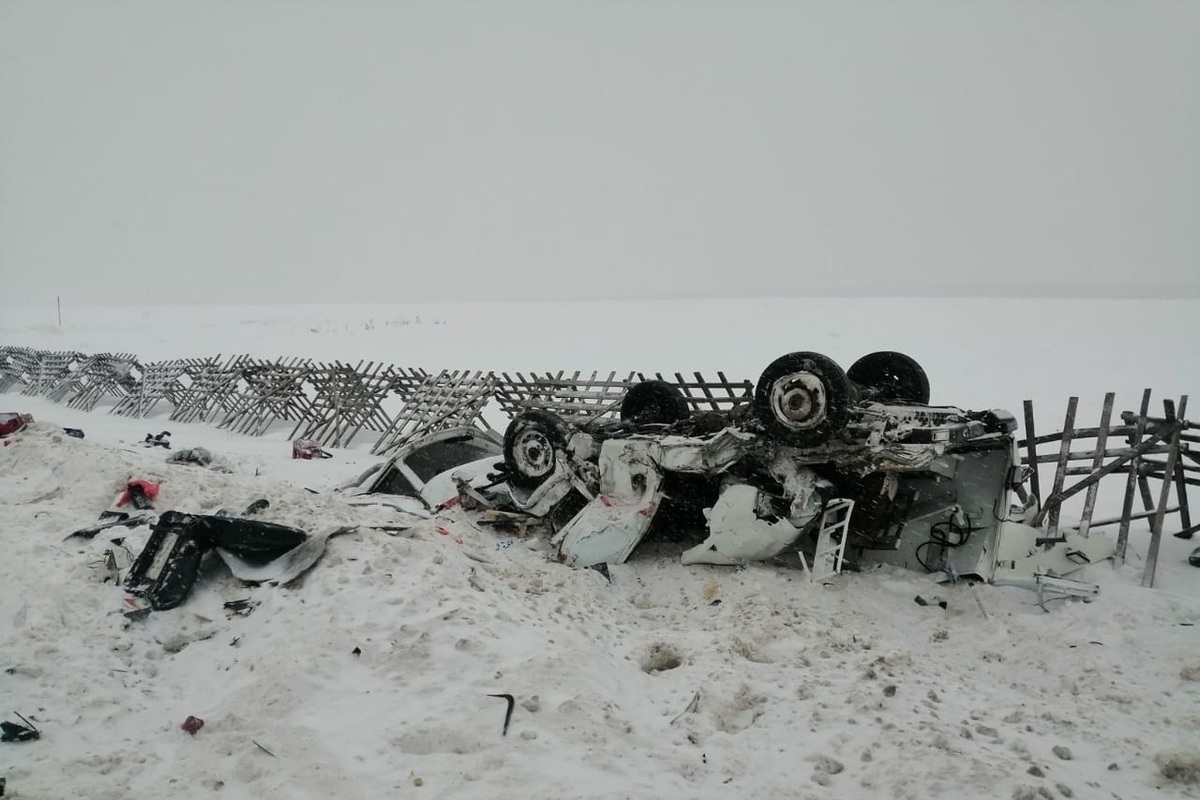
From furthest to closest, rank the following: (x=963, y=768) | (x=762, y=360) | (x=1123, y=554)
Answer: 1. (x=762, y=360)
2. (x=1123, y=554)
3. (x=963, y=768)

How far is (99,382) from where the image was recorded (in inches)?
699

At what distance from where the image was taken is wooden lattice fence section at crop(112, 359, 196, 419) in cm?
1587

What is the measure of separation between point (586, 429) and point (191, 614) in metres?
3.30

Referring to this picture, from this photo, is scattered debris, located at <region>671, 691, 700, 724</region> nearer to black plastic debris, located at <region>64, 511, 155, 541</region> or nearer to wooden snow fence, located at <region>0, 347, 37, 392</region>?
black plastic debris, located at <region>64, 511, 155, 541</region>

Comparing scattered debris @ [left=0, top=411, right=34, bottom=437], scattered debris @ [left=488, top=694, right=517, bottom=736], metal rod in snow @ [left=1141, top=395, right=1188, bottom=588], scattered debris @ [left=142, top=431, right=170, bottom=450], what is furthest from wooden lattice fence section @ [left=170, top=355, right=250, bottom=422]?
metal rod in snow @ [left=1141, top=395, right=1188, bottom=588]

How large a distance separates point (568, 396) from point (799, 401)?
17.1ft

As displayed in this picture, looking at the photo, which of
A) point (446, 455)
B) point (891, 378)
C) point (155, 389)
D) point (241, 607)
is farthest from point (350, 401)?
point (891, 378)

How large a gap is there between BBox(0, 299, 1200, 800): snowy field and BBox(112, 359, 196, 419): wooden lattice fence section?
9.32 metres

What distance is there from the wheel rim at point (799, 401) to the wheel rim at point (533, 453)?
2049 millimetres

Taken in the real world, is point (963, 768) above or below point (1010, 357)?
below

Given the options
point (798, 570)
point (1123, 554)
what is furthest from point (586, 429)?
point (1123, 554)

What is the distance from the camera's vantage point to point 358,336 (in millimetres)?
24703

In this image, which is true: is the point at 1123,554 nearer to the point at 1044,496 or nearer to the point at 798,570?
the point at 1044,496

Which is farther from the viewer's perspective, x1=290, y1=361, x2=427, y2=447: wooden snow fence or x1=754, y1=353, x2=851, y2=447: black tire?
x1=290, y1=361, x2=427, y2=447: wooden snow fence
